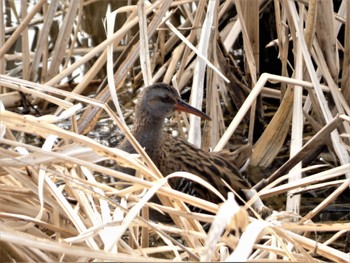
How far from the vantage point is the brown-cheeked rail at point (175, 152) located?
3630mm

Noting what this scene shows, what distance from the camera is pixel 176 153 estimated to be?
12.1ft

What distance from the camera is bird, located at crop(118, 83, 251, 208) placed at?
363 cm

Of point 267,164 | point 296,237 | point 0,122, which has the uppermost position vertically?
point 0,122

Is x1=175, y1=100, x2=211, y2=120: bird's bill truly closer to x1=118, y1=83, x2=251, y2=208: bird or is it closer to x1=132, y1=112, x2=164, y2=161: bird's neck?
x1=118, y1=83, x2=251, y2=208: bird

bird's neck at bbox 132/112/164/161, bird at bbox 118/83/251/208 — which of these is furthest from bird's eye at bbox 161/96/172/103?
bird's neck at bbox 132/112/164/161

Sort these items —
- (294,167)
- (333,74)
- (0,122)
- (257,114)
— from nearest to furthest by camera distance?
(0,122) < (294,167) < (333,74) < (257,114)

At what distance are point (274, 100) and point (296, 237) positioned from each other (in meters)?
2.57

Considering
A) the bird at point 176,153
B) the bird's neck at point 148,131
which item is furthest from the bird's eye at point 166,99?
the bird's neck at point 148,131

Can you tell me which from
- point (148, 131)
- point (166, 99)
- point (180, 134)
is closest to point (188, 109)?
point (166, 99)

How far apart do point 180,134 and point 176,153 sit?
0.61 metres

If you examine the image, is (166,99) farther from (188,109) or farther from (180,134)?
(180,134)

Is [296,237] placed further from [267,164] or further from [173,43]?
[173,43]

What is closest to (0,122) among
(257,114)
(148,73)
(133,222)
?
(133,222)

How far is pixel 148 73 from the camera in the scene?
366 cm
